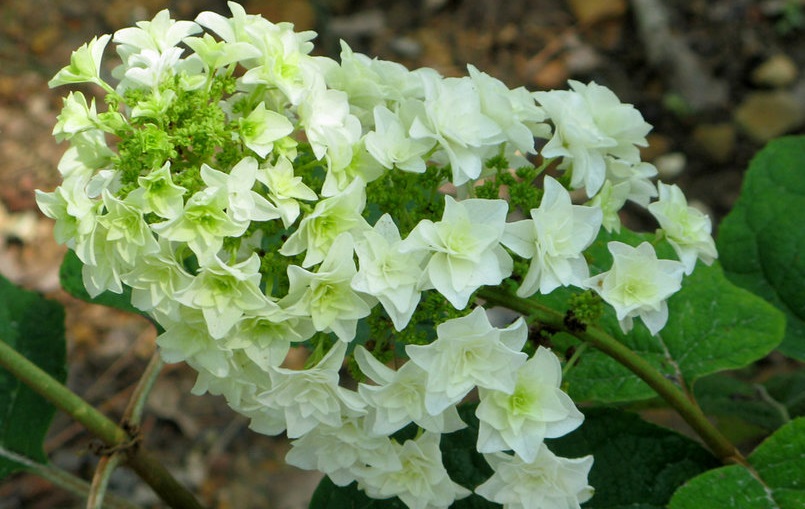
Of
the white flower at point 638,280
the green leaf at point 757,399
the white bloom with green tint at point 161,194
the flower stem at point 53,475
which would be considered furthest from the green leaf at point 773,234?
the flower stem at point 53,475

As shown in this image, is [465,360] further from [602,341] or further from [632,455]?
[632,455]

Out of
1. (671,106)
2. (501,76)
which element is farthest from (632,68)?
(501,76)

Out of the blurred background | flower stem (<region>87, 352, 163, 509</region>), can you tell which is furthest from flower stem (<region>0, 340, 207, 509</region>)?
the blurred background

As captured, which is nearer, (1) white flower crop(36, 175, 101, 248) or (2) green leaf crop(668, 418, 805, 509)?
(1) white flower crop(36, 175, 101, 248)


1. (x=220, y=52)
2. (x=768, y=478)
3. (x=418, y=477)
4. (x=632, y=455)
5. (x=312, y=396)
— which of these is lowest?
(x=632, y=455)

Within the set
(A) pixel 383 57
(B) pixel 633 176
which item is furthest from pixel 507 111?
(A) pixel 383 57

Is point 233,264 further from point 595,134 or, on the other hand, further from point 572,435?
point 572,435

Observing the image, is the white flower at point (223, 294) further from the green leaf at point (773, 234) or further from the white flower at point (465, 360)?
the green leaf at point (773, 234)

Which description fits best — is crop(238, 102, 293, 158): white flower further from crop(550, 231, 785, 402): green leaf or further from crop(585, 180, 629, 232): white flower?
crop(550, 231, 785, 402): green leaf
